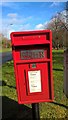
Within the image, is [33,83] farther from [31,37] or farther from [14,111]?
[14,111]

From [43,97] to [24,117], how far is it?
4.60 ft

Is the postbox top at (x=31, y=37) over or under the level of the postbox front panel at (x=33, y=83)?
over

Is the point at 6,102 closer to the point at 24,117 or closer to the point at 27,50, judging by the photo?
the point at 24,117

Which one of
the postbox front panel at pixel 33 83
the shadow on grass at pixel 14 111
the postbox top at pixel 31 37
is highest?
the postbox top at pixel 31 37

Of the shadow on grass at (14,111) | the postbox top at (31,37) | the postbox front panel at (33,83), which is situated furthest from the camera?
the shadow on grass at (14,111)

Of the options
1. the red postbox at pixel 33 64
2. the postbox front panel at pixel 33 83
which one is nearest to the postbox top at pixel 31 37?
the red postbox at pixel 33 64

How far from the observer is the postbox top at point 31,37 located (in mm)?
4195

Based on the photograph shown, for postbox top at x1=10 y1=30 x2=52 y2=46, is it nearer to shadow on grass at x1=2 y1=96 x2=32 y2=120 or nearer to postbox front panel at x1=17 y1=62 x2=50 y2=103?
postbox front panel at x1=17 y1=62 x2=50 y2=103

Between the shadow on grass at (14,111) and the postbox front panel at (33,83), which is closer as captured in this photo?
the postbox front panel at (33,83)

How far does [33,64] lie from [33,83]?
33 centimetres

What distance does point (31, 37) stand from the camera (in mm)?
4227

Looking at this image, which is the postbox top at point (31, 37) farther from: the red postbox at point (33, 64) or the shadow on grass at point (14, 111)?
the shadow on grass at point (14, 111)

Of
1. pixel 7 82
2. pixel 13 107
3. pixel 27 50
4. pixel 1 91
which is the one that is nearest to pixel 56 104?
pixel 13 107

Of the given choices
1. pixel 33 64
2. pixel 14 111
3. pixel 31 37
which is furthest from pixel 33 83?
pixel 14 111
